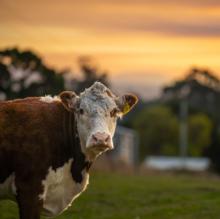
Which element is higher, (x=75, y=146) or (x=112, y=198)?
(x=75, y=146)

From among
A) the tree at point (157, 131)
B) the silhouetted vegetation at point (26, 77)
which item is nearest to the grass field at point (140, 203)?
the silhouetted vegetation at point (26, 77)

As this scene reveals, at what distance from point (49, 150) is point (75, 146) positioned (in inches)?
16.4

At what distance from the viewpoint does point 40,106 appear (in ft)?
38.9

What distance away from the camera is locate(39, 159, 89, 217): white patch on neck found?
11.3 meters

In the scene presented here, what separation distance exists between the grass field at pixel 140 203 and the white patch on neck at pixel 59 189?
13.1 feet

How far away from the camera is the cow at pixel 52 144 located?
11.1 metres

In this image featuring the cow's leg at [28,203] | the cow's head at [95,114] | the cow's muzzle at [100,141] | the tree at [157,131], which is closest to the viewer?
the cow's muzzle at [100,141]

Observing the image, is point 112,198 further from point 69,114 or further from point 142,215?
point 69,114

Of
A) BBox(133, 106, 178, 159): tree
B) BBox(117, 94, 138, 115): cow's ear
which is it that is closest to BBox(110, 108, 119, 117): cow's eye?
BBox(117, 94, 138, 115): cow's ear

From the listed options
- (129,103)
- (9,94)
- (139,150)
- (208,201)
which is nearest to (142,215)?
(208,201)

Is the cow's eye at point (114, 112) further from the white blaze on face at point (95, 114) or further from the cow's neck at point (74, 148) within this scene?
the cow's neck at point (74, 148)

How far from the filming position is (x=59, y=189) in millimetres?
11508

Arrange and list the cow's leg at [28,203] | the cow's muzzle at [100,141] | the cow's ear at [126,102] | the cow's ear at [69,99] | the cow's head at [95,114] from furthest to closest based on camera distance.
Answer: the cow's ear at [126,102]
the cow's ear at [69,99]
the cow's leg at [28,203]
the cow's head at [95,114]
the cow's muzzle at [100,141]

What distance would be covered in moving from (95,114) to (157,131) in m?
64.5
